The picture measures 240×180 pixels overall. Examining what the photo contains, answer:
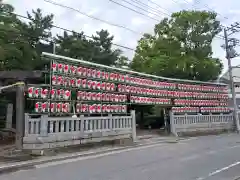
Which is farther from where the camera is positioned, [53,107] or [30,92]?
[53,107]

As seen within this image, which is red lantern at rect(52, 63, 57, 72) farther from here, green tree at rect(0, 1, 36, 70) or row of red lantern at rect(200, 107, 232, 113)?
row of red lantern at rect(200, 107, 232, 113)

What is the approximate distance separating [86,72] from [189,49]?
639 inches

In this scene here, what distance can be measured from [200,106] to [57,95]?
1348 centimetres

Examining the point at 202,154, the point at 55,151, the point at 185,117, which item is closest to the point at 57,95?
the point at 55,151

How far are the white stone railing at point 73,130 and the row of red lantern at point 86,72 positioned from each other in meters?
1.99

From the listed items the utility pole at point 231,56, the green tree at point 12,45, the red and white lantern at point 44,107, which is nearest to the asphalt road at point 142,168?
the red and white lantern at point 44,107

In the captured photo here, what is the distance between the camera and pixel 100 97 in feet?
48.8


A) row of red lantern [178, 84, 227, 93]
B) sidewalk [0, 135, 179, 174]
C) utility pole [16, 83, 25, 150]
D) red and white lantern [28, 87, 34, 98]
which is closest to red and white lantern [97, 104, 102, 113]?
sidewalk [0, 135, 179, 174]

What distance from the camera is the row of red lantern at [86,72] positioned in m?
12.9

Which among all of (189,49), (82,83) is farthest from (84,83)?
(189,49)

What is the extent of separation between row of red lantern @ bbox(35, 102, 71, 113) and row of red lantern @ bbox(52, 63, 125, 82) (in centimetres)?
142

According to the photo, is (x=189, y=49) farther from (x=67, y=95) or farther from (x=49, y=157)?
(x=49, y=157)

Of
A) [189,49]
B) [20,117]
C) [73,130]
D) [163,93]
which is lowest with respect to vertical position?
[73,130]

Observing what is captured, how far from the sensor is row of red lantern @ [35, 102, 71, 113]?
1201 centimetres
